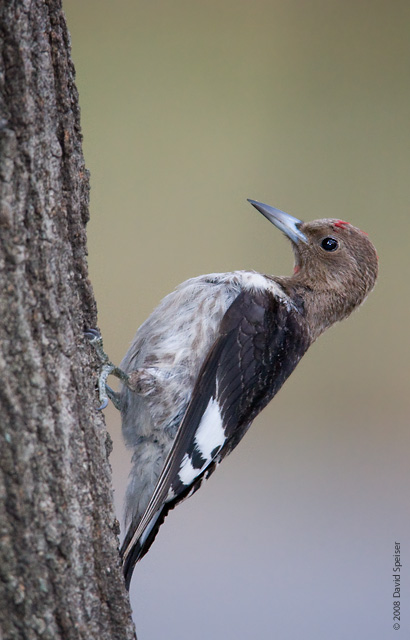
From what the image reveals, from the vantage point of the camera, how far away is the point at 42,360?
1471 millimetres

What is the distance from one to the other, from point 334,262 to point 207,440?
91 cm

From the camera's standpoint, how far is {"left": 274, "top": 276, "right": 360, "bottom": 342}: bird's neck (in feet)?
9.10

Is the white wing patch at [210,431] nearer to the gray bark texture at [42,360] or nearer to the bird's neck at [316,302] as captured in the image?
the bird's neck at [316,302]

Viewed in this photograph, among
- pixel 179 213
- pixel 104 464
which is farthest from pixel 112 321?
pixel 104 464

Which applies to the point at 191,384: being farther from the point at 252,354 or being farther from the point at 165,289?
the point at 165,289

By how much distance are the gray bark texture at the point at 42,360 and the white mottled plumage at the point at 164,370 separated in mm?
751

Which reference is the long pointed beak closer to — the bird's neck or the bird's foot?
the bird's neck

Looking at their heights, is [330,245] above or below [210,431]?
above

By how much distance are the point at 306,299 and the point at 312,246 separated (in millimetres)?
239

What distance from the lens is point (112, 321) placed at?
3.79 metres

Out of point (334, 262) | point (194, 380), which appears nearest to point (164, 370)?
point (194, 380)

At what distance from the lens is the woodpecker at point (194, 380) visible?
2.29 meters

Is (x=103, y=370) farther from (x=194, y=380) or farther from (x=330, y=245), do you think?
(x=330, y=245)

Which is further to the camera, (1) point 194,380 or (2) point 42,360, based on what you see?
(1) point 194,380
